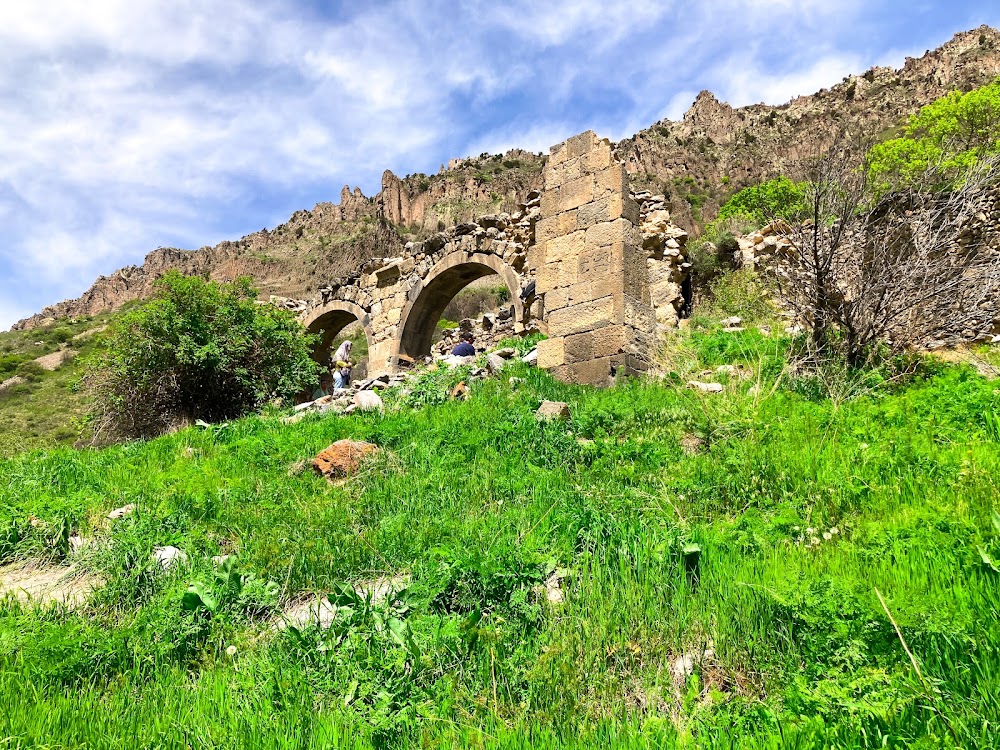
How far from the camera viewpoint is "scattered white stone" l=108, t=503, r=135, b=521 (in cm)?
391

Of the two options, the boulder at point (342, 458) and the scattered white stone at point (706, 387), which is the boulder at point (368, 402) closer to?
the boulder at point (342, 458)

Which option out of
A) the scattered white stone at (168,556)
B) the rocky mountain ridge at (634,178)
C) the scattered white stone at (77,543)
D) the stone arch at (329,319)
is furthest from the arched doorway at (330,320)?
the rocky mountain ridge at (634,178)

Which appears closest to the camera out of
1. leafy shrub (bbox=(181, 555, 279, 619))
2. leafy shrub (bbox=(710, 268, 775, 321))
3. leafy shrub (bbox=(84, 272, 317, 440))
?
leafy shrub (bbox=(181, 555, 279, 619))

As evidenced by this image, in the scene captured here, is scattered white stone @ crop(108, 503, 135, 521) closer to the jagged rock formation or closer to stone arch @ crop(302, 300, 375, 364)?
stone arch @ crop(302, 300, 375, 364)

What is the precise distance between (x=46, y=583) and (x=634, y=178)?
43.6m

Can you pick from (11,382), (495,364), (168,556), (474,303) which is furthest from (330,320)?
(11,382)

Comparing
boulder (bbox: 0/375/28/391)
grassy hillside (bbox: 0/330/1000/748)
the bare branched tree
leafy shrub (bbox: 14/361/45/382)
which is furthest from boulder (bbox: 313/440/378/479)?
leafy shrub (bbox: 14/361/45/382)

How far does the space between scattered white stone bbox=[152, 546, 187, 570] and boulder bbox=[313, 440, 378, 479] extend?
4.51ft

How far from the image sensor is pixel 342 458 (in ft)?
15.5

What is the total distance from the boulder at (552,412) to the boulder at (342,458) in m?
1.27

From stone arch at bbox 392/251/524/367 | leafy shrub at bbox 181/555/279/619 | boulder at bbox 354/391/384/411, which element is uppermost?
stone arch at bbox 392/251/524/367

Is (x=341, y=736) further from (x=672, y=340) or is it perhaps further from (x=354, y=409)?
(x=672, y=340)

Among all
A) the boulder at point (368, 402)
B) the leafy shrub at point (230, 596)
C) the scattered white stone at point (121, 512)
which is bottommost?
the leafy shrub at point (230, 596)

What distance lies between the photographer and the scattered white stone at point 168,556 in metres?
3.16
